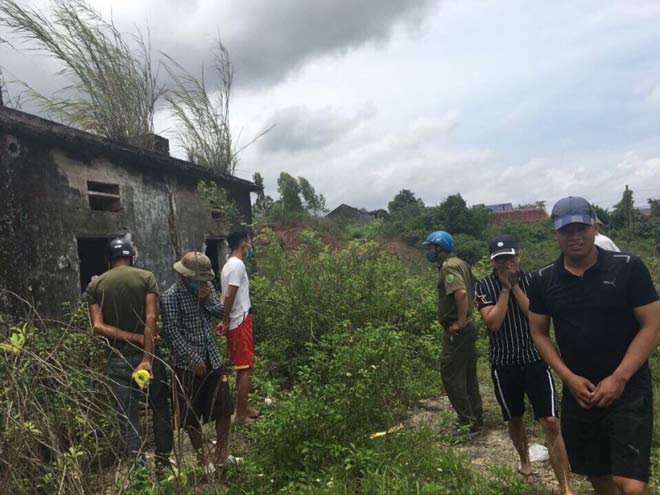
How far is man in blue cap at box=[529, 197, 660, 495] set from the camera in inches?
85.4

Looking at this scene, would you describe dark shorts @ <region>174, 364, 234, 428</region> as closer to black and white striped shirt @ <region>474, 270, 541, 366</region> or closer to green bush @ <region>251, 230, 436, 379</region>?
black and white striped shirt @ <region>474, 270, 541, 366</region>

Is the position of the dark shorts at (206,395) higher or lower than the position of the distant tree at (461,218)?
lower

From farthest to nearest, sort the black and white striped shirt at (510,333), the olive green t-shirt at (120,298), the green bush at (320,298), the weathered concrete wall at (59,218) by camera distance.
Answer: the green bush at (320,298) → the weathered concrete wall at (59,218) → the olive green t-shirt at (120,298) → the black and white striped shirt at (510,333)

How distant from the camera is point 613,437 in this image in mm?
2205

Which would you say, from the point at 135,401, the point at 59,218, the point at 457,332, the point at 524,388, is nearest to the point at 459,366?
→ the point at 457,332

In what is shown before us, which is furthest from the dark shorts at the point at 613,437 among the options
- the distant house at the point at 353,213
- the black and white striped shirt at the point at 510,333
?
the distant house at the point at 353,213

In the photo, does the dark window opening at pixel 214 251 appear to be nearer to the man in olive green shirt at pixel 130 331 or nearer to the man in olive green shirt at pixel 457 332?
the man in olive green shirt at pixel 130 331

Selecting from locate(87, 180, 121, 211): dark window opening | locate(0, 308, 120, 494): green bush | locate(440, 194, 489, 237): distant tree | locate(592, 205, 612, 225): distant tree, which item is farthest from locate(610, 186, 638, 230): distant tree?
locate(0, 308, 120, 494): green bush

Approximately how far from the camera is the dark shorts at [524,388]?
299 cm

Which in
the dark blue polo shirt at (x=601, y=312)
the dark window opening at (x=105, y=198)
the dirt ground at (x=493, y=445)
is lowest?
the dirt ground at (x=493, y=445)

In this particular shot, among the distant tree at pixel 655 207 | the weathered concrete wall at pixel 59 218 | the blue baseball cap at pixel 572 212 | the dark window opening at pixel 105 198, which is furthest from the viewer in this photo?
the distant tree at pixel 655 207

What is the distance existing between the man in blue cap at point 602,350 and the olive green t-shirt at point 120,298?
259 cm

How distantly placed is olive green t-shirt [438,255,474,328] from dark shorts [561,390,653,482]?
1.61 meters

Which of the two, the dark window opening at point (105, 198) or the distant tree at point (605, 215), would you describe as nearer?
the dark window opening at point (105, 198)
